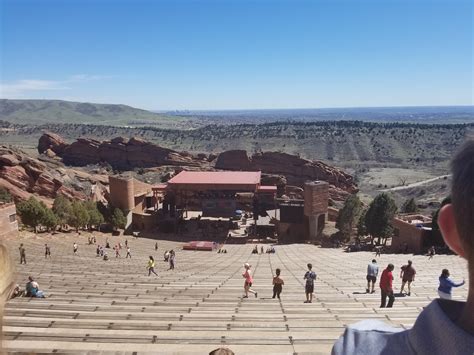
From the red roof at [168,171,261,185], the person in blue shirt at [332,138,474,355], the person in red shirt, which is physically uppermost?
the person in blue shirt at [332,138,474,355]

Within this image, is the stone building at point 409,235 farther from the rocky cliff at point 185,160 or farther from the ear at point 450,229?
the rocky cliff at point 185,160

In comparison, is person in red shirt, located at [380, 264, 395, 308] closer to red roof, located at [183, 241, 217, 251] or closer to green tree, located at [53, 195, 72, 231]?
red roof, located at [183, 241, 217, 251]

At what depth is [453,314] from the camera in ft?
4.79

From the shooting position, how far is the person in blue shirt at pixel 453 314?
4.49 feet

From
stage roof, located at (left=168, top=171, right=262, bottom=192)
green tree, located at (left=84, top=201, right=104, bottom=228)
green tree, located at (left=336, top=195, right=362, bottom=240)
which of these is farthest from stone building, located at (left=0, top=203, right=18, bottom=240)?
green tree, located at (left=336, top=195, right=362, bottom=240)

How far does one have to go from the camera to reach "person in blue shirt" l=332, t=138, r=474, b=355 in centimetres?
137

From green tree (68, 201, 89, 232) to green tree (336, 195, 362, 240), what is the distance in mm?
24692

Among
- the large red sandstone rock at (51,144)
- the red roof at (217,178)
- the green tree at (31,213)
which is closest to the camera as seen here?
the green tree at (31,213)

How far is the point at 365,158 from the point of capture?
5226 inches

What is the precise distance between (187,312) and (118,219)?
→ 35.2 m

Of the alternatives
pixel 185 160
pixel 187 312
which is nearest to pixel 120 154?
pixel 185 160

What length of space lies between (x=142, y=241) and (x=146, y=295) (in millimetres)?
28676

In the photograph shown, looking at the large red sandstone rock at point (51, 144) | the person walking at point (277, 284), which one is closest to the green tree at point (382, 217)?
the person walking at point (277, 284)

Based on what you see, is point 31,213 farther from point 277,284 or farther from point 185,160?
point 185,160
